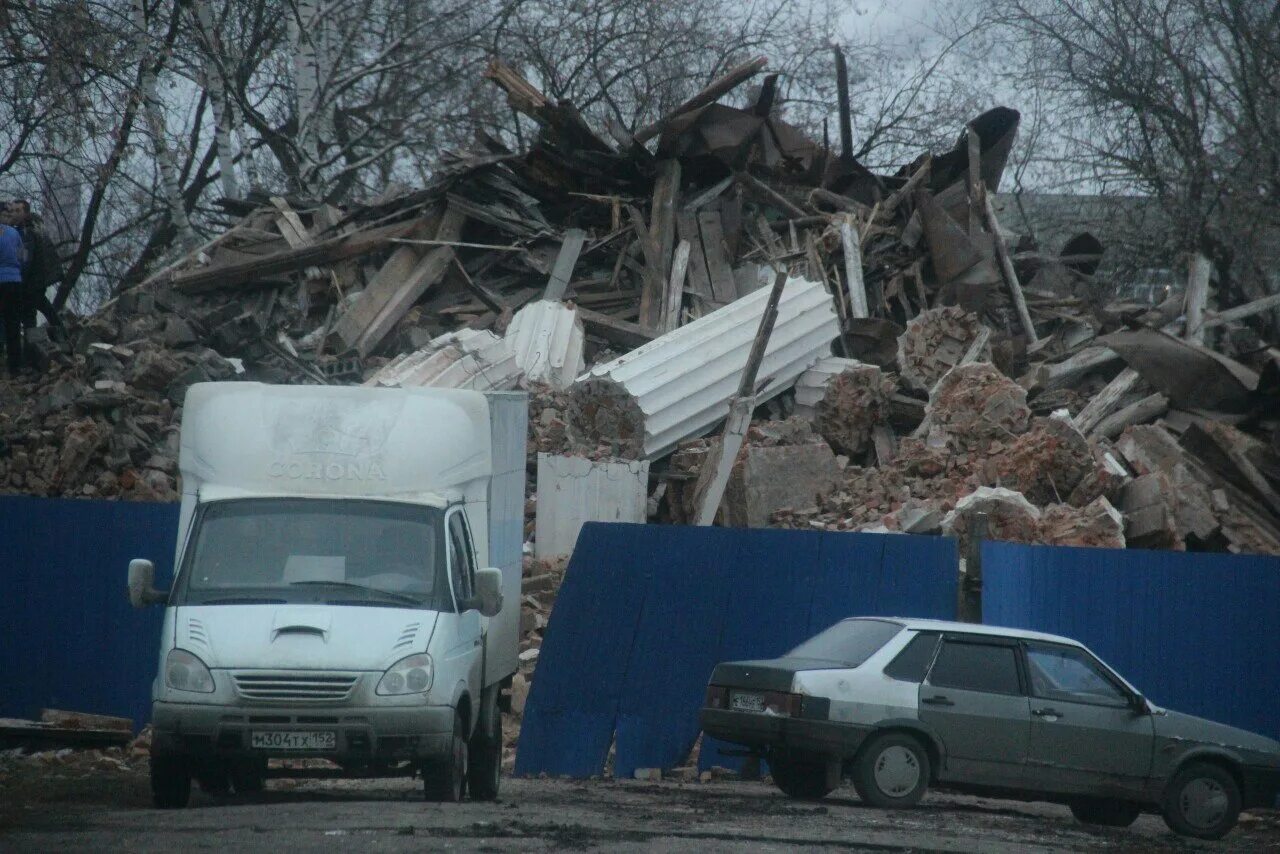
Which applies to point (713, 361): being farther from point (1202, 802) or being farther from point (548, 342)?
point (1202, 802)

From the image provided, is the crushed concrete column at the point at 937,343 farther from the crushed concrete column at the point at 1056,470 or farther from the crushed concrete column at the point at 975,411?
the crushed concrete column at the point at 1056,470

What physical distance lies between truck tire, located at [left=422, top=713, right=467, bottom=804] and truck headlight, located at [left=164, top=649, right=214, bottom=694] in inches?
52.5

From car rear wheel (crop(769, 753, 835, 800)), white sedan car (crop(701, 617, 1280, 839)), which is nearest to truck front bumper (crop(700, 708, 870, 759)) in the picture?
white sedan car (crop(701, 617, 1280, 839))

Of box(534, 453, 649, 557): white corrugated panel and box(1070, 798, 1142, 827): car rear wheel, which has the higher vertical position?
box(534, 453, 649, 557): white corrugated panel

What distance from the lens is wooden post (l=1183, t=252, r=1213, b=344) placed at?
59.5 ft

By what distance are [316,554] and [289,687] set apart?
93cm

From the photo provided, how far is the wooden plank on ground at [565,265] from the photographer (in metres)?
18.9

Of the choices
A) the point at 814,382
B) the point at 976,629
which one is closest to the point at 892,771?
the point at 976,629

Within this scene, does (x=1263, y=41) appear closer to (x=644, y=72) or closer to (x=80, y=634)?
(x=644, y=72)

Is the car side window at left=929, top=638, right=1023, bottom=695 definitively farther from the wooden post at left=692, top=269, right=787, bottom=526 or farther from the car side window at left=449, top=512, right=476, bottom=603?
the wooden post at left=692, top=269, right=787, bottom=526

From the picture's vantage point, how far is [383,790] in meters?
10.4

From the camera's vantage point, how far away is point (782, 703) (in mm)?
9312

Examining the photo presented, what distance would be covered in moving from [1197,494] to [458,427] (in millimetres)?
8608

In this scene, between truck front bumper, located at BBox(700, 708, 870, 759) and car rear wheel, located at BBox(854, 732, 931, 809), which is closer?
truck front bumper, located at BBox(700, 708, 870, 759)
